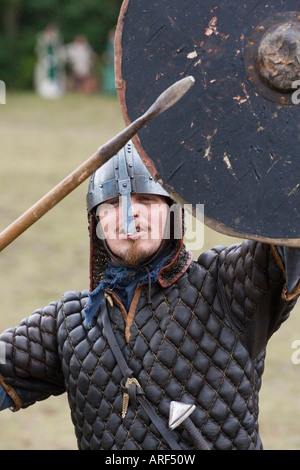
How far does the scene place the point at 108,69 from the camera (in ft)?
66.2

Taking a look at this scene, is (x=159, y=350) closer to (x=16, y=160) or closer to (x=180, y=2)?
(x=180, y=2)

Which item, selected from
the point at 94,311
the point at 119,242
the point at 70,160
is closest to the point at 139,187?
the point at 119,242

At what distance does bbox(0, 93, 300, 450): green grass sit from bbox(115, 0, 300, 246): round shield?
3149 millimetres

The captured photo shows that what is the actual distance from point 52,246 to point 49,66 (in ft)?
35.2

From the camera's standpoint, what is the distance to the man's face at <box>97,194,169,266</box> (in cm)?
322

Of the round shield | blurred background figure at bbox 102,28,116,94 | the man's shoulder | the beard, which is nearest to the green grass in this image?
blurred background figure at bbox 102,28,116,94

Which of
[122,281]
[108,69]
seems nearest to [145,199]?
[122,281]

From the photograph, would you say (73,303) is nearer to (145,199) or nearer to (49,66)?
(145,199)

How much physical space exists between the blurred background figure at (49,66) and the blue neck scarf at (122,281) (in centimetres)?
1607

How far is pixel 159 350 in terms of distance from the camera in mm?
3238

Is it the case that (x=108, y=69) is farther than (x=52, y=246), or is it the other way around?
(x=108, y=69)

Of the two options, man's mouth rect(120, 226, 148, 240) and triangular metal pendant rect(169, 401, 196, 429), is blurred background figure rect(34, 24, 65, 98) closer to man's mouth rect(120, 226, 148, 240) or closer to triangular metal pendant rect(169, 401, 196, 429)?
man's mouth rect(120, 226, 148, 240)

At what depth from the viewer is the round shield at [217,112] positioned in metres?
2.80

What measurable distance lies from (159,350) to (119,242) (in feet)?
1.15
